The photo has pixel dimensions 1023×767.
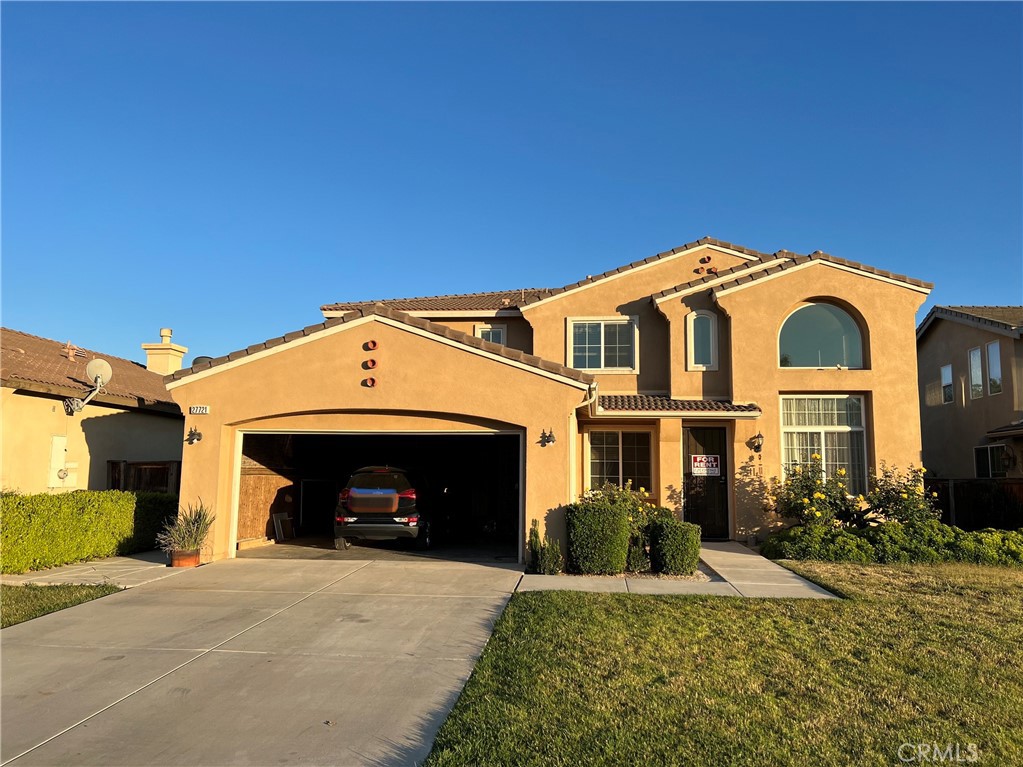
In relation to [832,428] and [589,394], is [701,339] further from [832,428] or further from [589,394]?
[589,394]

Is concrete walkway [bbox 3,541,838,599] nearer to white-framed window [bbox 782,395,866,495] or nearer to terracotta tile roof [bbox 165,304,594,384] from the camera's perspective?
terracotta tile roof [bbox 165,304,594,384]

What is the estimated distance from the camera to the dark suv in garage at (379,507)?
12.5 metres

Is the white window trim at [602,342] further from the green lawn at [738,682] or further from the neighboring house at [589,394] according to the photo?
the green lawn at [738,682]

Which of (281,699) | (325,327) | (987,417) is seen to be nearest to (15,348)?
(325,327)

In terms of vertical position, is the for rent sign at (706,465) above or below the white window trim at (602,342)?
below

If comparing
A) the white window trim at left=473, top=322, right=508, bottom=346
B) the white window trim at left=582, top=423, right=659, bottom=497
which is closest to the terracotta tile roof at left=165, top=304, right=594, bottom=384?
the white window trim at left=582, top=423, right=659, bottom=497

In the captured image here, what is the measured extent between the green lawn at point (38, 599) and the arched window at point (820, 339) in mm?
13536

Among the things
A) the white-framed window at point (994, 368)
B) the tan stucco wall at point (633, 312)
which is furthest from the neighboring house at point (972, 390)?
the tan stucco wall at point (633, 312)

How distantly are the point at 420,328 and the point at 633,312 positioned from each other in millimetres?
6741

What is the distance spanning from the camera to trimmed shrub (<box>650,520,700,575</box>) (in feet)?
34.6

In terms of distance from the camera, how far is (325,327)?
11.8 meters

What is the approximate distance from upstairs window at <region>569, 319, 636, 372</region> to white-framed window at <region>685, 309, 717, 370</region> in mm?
1346

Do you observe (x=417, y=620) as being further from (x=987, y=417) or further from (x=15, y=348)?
(x=987, y=417)

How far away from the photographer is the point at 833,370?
15016 millimetres
